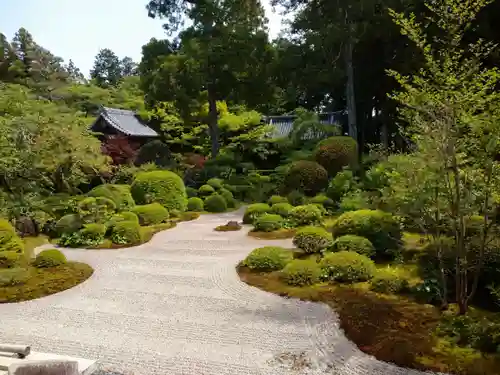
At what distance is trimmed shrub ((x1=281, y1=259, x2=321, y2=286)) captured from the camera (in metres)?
6.90

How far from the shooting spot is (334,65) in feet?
59.2

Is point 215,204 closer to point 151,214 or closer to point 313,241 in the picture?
point 151,214

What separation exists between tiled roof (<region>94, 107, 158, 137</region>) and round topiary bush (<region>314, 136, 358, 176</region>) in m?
10.5

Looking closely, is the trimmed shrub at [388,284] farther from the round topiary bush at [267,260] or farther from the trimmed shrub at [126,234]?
the trimmed shrub at [126,234]

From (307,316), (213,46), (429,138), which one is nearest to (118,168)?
(213,46)

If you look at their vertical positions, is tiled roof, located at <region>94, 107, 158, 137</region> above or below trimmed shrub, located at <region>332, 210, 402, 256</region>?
above

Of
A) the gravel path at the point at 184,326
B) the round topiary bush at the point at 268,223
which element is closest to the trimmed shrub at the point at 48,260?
the gravel path at the point at 184,326

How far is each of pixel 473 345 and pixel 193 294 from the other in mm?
4065

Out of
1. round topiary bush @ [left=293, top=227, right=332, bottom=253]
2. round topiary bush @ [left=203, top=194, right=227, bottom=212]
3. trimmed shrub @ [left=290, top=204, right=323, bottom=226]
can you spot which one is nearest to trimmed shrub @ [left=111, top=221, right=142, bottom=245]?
trimmed shrub @ [left=290, top=204, right=323, bottom=226]

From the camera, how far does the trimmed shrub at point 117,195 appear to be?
490 inches

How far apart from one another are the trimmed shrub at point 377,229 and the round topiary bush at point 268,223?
2.74 meters

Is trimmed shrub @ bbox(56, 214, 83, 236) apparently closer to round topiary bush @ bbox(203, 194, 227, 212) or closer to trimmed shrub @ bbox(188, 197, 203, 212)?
trimmed shrub @ bbox(188, 197, 203, 212)

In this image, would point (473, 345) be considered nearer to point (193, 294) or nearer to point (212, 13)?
point (193, 294)

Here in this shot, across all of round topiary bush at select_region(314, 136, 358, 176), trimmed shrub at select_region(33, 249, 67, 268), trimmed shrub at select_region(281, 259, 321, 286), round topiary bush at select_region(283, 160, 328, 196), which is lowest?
trimmed shrub at select_region(281, 259, 321, 286)
